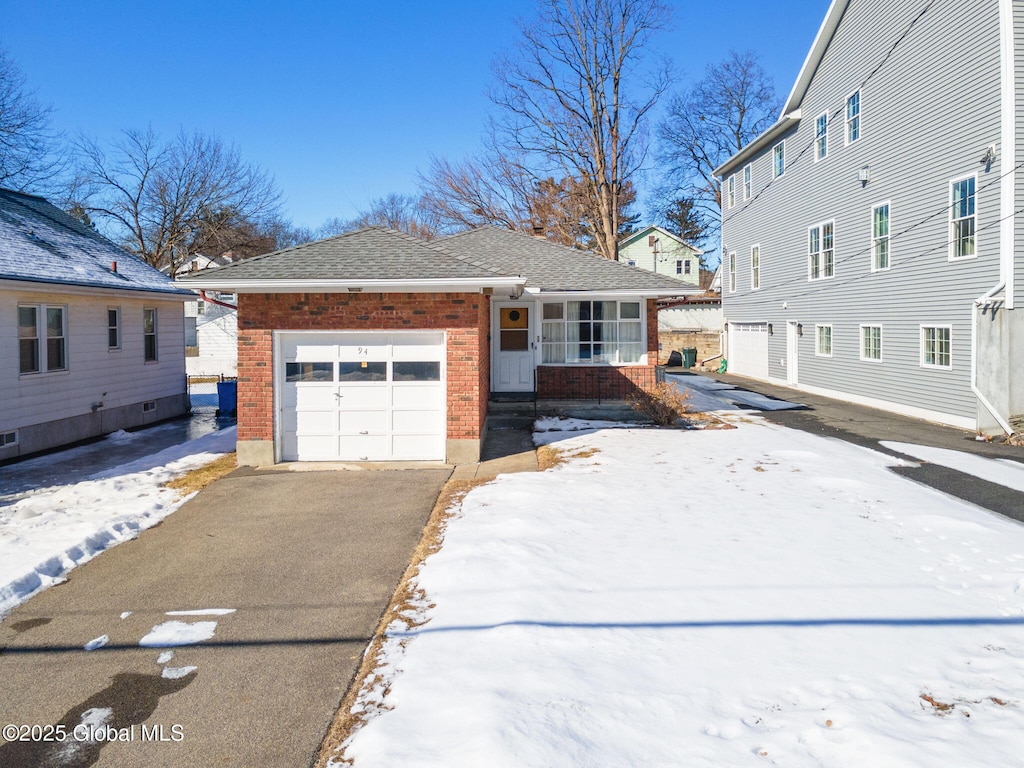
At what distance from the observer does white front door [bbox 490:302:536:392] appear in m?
16.7

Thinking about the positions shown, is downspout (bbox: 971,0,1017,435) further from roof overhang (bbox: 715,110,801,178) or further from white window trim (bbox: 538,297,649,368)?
roof overhang (bbox: 715,110,801,178)

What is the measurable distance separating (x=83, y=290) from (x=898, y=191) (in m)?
18.6

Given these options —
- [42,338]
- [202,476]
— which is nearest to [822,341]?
[202,476]

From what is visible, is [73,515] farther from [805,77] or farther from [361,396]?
[805,77]

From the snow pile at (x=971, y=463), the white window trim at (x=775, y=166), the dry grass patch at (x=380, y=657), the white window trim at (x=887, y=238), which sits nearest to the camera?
the dry grass patch at (x=380, y=657)

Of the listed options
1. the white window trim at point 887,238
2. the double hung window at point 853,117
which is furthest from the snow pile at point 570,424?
the double hung window at point 853,117

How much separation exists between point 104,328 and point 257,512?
886cm

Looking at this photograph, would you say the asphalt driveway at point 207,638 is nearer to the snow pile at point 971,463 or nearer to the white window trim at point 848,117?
the snow pile at point 971,463

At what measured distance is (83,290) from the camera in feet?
44.4

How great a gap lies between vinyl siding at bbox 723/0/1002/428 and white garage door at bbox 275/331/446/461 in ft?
37.3

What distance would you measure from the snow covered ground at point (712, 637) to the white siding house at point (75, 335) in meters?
8.98

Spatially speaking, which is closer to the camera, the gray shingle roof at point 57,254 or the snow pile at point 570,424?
the gray shingle roof at point 57,254

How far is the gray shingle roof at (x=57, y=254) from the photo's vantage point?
41.3 feet

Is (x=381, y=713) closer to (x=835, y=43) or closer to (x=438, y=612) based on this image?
(x=438, y=612)
